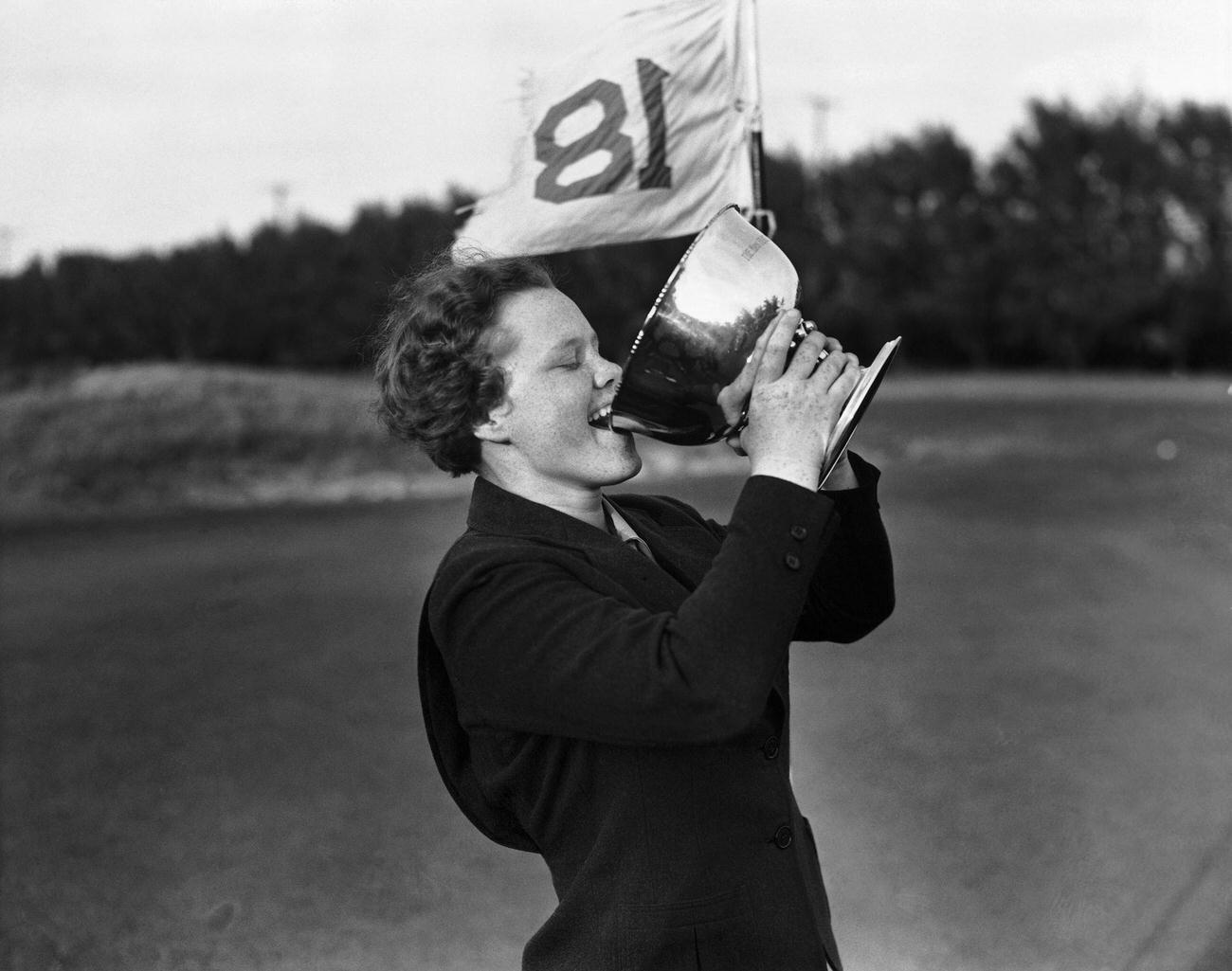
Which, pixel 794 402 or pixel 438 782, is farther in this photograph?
pixel 438 782

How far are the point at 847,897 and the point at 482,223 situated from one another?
2.44 meters

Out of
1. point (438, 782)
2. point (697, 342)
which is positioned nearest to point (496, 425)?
point (697, 342)

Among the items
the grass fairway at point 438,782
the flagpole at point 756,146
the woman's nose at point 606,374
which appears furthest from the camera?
the grass fairway at point 438,782

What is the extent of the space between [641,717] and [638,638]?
0.09 meters

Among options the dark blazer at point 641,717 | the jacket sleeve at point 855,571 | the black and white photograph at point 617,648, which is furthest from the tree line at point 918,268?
the dark blazer at point 641,717

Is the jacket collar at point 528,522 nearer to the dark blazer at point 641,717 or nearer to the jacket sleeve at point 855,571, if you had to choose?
the dark blazer at point 641,717

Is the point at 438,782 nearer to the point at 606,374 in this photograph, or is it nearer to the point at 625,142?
the point at 625,142

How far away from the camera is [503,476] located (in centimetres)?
196

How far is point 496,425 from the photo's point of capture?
191cm

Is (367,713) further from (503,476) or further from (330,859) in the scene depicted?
(503,476)

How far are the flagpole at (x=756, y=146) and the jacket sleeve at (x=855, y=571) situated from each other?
1753 mm

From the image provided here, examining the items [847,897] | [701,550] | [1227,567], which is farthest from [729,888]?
[1227,567]

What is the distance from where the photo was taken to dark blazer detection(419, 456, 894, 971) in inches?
61.4

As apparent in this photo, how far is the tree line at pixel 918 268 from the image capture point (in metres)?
26.5
